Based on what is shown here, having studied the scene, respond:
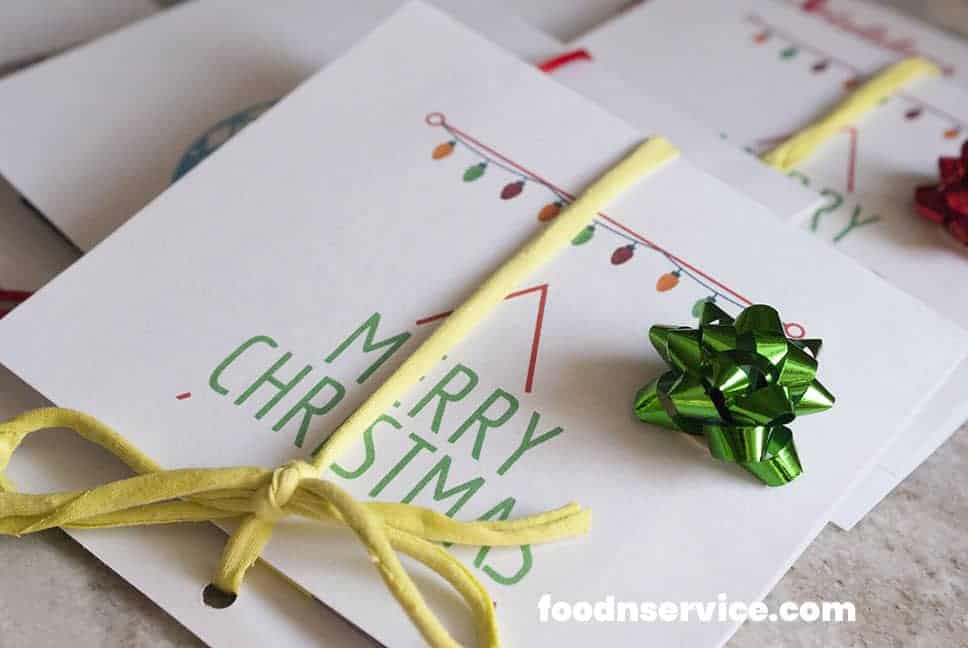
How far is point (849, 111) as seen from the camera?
2.76 feet

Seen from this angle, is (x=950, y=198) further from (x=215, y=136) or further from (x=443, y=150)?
(x=215, y=136)

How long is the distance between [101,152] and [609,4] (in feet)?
1.66

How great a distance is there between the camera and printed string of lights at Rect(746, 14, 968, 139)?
0.86 m

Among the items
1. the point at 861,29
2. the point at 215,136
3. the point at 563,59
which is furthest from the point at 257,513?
the point at 861,29

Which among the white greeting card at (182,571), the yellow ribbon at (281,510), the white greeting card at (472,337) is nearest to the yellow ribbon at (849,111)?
the white greeting card at (472,337)

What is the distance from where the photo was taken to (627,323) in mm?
620

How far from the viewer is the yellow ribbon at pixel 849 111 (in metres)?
0.81

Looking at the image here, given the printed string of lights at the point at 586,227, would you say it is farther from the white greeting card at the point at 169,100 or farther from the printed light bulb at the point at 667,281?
the white greeting card at the point at 169,100

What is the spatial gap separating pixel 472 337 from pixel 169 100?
378mm

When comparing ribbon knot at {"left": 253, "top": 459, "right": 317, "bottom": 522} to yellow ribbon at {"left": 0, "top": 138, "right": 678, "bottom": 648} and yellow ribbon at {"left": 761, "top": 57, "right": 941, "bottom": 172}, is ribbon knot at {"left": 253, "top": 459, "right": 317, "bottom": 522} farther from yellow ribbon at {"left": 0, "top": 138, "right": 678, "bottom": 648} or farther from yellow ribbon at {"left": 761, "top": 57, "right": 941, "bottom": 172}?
yellow ribbon at {"left": 761, "top": 57, "right": 941, "bottom": 172}

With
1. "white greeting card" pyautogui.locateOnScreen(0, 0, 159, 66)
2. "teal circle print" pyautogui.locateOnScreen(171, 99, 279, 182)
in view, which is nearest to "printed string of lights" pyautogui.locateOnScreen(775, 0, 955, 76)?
"teal circle print" pyautogui.locateOnScreen(171, 99, 279, 182)

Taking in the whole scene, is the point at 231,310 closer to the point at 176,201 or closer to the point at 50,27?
the point at 176,201

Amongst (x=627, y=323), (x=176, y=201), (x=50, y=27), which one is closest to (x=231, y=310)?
(x=176, y=201)

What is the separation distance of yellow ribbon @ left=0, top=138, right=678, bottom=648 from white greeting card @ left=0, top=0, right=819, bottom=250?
0.24 metres
